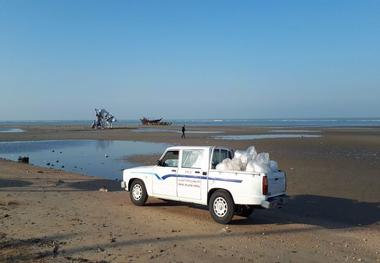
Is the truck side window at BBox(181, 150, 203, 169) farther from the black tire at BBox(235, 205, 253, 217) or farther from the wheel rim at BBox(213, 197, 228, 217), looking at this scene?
the black tire at BBox(235, 205, 253, 217)

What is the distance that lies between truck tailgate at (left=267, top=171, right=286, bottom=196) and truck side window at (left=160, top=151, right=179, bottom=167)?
2559 mm

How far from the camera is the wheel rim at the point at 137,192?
1260 centimetres

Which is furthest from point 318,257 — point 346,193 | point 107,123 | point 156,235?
point 107,123

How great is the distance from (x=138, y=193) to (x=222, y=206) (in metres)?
2.95

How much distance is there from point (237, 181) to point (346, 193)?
6819 millimetres

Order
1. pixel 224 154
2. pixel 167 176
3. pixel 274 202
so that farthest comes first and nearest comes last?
pixel 167 176, pixel 224 154, pixel 274 202

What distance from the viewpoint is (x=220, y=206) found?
416 inches

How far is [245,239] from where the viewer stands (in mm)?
9062

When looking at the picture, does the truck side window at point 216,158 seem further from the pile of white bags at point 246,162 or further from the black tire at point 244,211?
the black tire at point 244,211

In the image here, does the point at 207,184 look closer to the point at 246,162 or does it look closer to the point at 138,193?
the point at 246,162

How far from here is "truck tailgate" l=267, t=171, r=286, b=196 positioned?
10250 mm

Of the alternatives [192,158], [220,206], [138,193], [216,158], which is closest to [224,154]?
[216,158]

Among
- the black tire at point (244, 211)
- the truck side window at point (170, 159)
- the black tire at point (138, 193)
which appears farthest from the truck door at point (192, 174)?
the black tire at point (138, 193)

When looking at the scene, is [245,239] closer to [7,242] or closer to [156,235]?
[156,235]
